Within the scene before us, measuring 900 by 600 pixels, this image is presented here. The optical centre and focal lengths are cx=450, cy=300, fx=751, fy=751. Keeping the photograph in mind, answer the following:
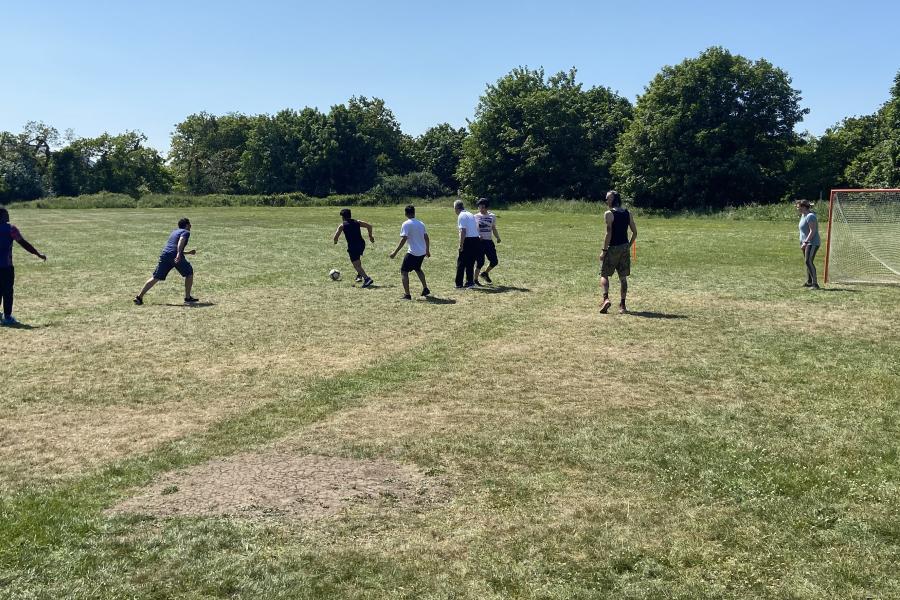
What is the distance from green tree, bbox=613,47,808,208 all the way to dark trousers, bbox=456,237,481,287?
45673mm

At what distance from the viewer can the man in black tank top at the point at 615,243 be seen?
13.0 metres

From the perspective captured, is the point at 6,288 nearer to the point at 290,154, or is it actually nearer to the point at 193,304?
the point at 193,304

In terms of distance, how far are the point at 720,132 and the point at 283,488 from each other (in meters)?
58.3

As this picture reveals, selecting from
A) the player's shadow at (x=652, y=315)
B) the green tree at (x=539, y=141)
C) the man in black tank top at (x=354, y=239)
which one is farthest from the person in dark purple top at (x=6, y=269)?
the green tree at (x=539, y=141)

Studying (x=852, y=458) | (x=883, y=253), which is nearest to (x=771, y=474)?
(x=852, y=458)

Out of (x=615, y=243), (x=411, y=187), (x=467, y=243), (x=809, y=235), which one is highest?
(x=411, y=187)

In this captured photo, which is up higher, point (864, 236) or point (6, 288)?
point (864, 236)

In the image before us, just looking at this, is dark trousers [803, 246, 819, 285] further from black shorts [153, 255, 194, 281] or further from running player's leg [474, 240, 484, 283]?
black shorts [153, 255, 194, 281]

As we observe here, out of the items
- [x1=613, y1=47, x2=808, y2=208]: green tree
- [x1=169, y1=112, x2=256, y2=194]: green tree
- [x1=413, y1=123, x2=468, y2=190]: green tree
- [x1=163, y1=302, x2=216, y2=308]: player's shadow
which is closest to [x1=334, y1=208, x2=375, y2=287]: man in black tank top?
[x1=163, y1=302, x2=216, y2=308]: player's shadow

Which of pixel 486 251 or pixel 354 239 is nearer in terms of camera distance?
pixel 486 251

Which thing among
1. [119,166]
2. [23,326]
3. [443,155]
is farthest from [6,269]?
[119,166]

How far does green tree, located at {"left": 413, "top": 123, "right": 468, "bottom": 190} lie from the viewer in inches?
3762

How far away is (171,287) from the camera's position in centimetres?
1733

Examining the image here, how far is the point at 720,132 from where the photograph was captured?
57.8 metres
